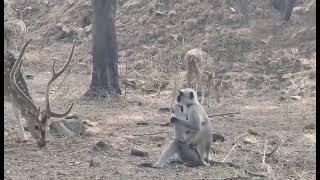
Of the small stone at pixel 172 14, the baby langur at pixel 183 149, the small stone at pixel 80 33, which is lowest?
the baby langur at pixel 183 149

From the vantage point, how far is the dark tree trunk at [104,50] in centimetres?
1255

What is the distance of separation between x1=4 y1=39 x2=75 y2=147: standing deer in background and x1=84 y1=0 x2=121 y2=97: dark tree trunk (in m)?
4.82

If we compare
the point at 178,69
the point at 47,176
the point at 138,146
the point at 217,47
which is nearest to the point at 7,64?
the point at 47,176

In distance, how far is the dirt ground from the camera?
7672 mm

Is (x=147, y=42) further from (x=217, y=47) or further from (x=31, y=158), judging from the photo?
(x=31, y=158)

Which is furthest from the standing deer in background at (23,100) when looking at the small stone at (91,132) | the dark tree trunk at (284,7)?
the dark tree trunk at (284,7)

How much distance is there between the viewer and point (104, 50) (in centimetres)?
1265

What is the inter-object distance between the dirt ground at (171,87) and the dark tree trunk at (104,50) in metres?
0.43

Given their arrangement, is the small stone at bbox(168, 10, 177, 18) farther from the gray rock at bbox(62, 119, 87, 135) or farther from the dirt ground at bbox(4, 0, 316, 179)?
the gray rock at bbox(62, 119, 87, 135)

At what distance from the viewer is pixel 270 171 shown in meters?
7.63

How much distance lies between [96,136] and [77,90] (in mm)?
3932

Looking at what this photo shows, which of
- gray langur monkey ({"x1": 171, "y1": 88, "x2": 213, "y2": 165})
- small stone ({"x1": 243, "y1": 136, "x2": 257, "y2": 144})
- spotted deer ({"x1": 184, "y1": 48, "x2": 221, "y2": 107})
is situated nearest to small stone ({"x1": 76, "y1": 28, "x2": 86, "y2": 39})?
spotted deer ({"x1": 184, "y1": 48, "x2": 221, "y2": 107})

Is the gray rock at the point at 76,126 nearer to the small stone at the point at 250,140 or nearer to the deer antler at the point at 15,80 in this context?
the deer antler at the point at 15,80

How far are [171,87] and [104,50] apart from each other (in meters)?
1.70
